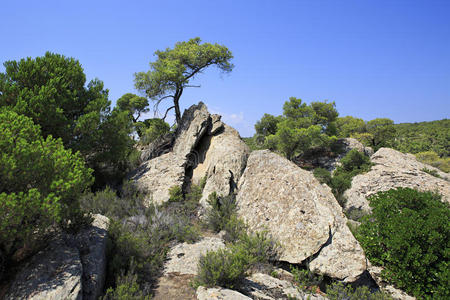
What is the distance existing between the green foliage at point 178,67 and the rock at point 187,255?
11747mm

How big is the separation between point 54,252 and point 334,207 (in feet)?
23.6

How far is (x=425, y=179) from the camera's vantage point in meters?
12.8

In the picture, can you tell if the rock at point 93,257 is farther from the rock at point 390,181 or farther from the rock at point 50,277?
the rock at point 390,181

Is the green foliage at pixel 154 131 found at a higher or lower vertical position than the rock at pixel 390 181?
higher

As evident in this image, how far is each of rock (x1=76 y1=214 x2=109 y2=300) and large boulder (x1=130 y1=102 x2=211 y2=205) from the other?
3627 millimetres

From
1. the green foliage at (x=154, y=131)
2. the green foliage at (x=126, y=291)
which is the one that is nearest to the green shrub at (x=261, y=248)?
the green foliage at (x=126, y=291)

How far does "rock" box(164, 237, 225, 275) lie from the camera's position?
5.85 m

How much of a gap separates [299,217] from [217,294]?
139 inches

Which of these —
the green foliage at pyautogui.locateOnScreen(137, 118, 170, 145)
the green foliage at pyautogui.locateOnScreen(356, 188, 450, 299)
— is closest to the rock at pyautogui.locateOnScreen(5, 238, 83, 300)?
the green foliage at pyautogui.locateOnScreen(356, 188, 450, 299)

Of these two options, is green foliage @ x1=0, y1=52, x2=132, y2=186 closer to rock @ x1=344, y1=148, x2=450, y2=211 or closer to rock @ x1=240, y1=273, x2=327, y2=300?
rock @ x1=240, y1=273, x2=327, y2=300

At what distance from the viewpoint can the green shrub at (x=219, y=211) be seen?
8.37 metres

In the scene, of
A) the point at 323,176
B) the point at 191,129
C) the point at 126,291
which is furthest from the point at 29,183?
the point at 323,176

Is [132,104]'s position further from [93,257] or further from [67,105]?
[93,257]

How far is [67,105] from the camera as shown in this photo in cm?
987
